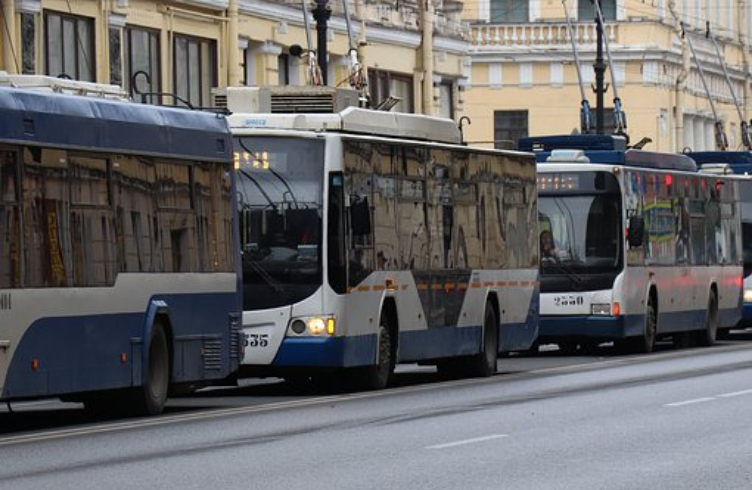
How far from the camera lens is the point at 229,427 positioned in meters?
19.9

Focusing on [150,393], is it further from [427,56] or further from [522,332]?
[427,56]

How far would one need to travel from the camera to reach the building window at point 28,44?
37656mm

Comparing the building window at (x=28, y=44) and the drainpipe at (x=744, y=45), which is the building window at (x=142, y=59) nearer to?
the building window at (x=28, y=44)

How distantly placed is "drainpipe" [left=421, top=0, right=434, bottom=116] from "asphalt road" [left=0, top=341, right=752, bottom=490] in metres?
29.5

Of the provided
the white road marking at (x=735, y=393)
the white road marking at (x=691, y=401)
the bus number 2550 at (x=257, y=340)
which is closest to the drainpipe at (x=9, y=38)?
the bus number 2550 at (x=257, y=340)

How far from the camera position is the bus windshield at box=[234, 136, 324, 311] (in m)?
24.6

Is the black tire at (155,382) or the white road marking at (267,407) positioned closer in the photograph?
the white road marking at (267,407)

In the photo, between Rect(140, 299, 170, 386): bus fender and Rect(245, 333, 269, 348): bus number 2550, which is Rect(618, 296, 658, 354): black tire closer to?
Rect(245, 333, 269, 348): bus number 2550

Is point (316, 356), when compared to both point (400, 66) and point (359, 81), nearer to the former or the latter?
point (359, 81)

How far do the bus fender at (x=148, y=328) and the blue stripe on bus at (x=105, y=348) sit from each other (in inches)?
1.4

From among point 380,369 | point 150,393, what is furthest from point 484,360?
point 150,393

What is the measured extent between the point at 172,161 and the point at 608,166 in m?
14.5

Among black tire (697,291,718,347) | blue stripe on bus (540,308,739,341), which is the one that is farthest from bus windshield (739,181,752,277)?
blue stripe on bus (540,308,739,341)

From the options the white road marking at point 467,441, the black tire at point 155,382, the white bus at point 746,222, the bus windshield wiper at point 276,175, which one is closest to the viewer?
the white road marking at point 467,441
